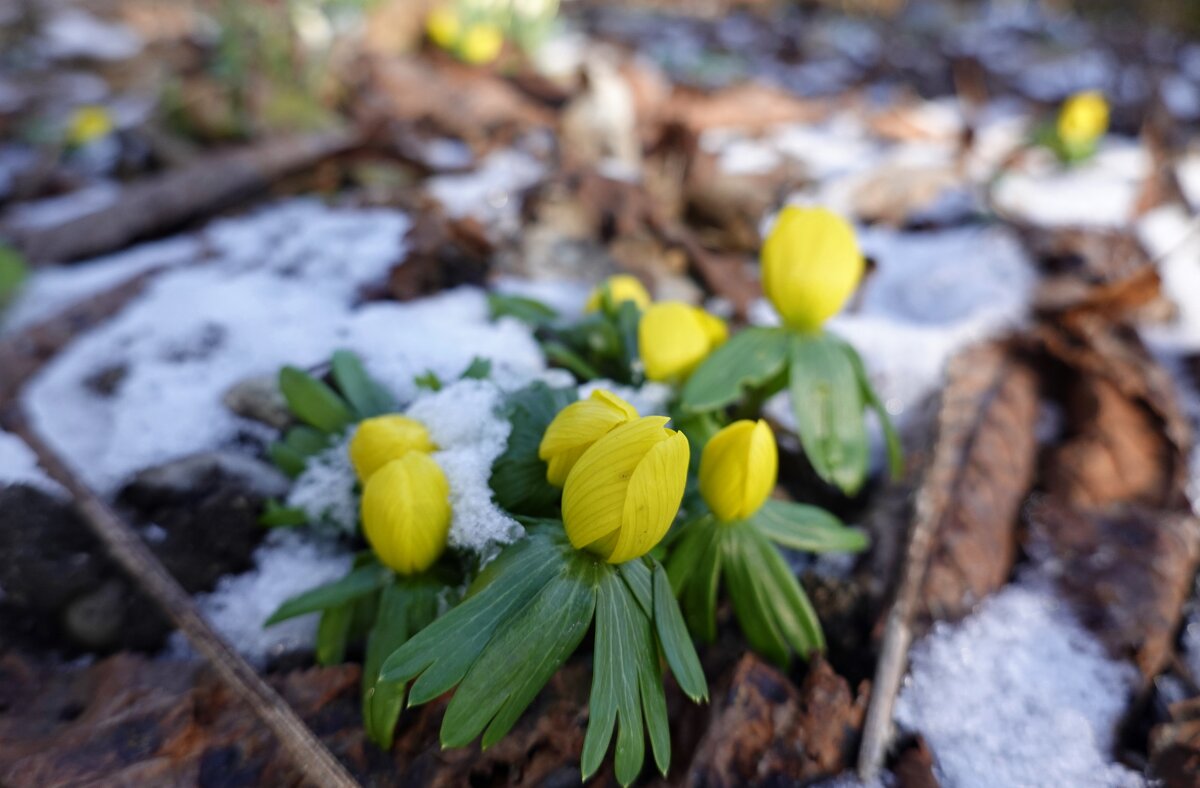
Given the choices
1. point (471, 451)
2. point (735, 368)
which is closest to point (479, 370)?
point (471, 451)

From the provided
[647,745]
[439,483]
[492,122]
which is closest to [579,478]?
[439,483]

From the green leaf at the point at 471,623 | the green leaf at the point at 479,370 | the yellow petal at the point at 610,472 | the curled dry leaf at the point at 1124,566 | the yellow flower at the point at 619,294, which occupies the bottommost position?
the curled dry leaf at the point at 1124,566

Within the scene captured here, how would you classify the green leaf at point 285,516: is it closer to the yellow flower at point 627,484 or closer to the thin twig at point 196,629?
the thin twig at point 196,629

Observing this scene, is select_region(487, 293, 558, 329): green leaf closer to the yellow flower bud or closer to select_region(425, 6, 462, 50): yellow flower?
the yellow flower bud

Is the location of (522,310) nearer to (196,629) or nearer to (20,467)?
(196,629)

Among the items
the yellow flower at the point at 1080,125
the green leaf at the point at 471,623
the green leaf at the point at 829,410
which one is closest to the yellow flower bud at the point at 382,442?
the green leaf at the point at 471,623
